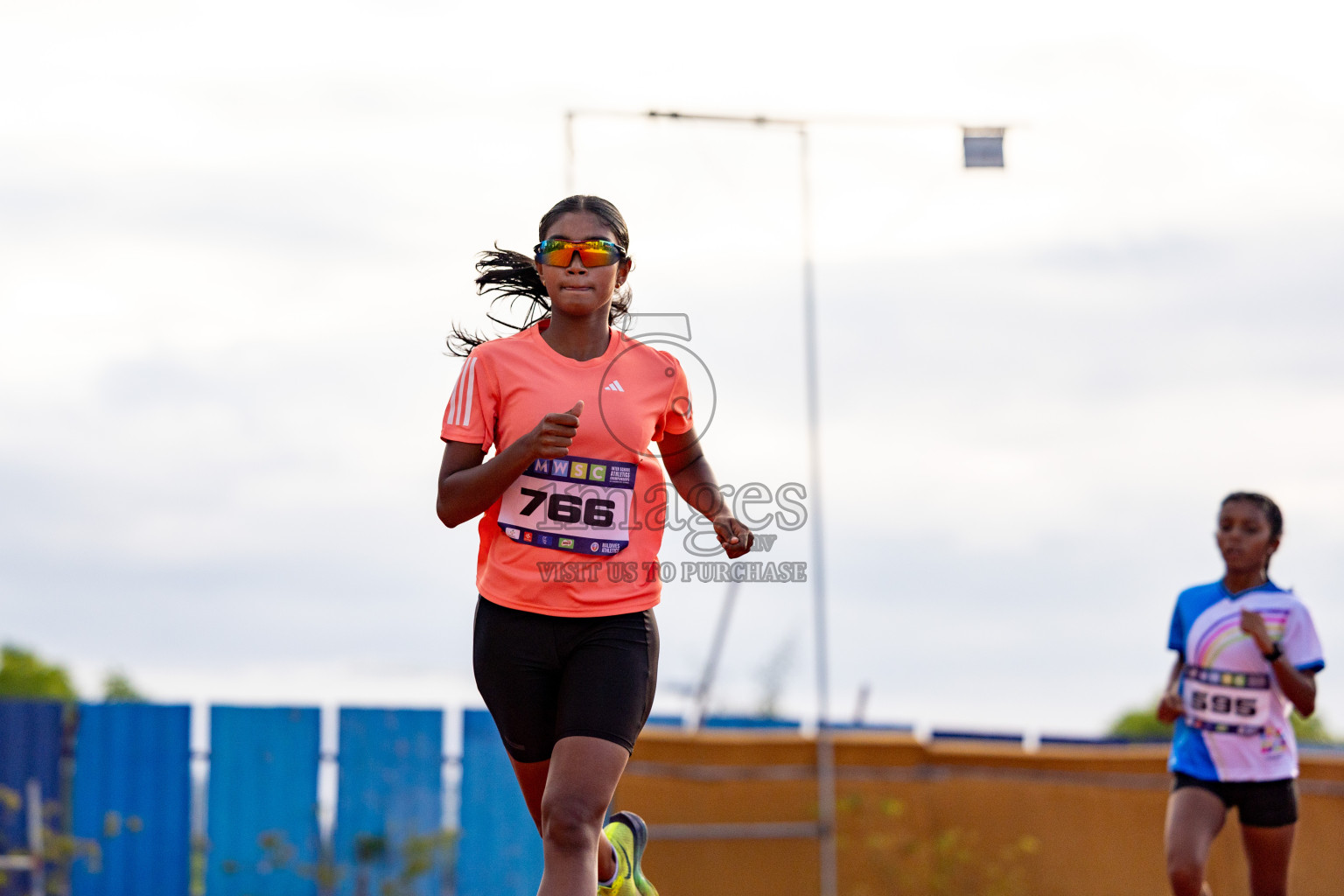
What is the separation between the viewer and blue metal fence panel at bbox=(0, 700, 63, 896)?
370 inches

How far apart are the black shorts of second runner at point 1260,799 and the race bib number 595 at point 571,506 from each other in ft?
10.9

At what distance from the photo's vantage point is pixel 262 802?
9.41 meters

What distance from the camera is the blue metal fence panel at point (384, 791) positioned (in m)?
9.52

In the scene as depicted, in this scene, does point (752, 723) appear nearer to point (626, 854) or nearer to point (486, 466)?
point (626, 854)

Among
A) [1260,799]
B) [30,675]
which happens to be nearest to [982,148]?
[1260,799]

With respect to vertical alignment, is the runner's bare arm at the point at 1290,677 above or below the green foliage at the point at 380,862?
above

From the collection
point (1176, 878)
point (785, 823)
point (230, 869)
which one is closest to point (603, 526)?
point (1176, 878)

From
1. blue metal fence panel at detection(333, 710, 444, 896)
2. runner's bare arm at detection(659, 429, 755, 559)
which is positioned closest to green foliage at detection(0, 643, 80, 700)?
blue metal fence panel at detection(333, 710, 444, 896)

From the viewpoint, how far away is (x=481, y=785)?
31.7 ft

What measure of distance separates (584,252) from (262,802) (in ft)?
20.9

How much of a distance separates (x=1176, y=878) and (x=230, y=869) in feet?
19.3

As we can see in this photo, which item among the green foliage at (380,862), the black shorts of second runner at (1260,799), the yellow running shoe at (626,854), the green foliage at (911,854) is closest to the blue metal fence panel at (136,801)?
the green foliage at (380,862)

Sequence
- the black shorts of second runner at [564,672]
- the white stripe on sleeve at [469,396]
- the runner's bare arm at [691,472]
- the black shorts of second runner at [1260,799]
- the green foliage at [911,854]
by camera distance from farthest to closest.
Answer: the green foliage at [911,854] → the black shorts of second runner at [1260,799] → the runner's bare arm at [691,472] → the white stripe on sleeve at [469,396] → the black shorts of second runner at [564,672]

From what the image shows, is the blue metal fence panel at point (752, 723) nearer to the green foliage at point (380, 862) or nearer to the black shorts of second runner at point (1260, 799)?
the green foliage at point (380, 862)
